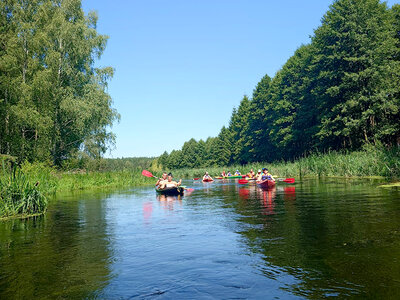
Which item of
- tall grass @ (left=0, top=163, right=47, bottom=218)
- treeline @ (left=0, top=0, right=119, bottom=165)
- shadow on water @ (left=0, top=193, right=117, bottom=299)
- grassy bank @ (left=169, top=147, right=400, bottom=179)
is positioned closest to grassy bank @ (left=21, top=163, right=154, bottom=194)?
treeline @ (left=0, top=0, right=119, bottom=165)

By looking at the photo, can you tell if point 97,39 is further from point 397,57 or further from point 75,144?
point 397,57

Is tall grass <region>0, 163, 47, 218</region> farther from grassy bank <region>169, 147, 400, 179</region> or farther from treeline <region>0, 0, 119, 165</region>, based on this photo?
grassy bank <region>169, 147, 400, 179</region>

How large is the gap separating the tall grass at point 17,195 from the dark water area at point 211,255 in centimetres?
64

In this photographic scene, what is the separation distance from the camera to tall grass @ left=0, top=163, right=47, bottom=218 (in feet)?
41.7

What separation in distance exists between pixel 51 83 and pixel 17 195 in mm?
20034

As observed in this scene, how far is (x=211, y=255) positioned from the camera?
7625 mm

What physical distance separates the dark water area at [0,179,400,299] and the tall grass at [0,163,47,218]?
641 millimetres

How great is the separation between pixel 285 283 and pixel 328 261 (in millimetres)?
1454

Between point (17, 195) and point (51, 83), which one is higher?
point (51, 83)

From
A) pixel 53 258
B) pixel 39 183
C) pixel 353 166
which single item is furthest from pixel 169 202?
pixel 353 166

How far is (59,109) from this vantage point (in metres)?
Result: 33.6

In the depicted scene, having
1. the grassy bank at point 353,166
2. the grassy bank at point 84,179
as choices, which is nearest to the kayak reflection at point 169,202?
the grassy bank at point 84,179

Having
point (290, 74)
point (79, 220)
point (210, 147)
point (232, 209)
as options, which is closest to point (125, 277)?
point (79, 220)

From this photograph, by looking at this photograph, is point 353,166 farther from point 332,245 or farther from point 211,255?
point 211,255
